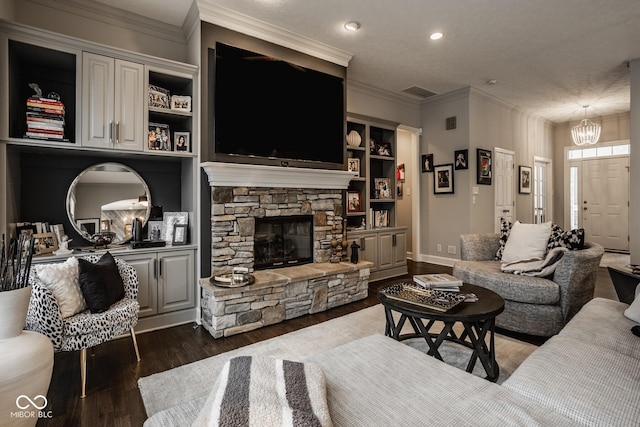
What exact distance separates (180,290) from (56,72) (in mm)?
2146

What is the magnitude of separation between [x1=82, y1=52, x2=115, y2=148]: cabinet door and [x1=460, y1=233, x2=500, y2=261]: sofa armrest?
3.51m

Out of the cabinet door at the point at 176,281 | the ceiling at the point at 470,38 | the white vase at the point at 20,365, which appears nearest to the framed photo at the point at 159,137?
the cabinet door at the point at 176,281

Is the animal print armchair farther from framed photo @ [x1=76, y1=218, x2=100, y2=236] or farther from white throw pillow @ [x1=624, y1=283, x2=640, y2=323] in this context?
white throw pillow @ [x1=624, y1=283, x2=640, y2=323]

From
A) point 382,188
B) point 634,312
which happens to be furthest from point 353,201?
point 634,312

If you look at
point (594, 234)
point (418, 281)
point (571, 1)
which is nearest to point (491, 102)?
point (571, 1)

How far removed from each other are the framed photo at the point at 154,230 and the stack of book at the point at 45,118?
3.33ft

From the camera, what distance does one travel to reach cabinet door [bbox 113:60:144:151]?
2.69 metres

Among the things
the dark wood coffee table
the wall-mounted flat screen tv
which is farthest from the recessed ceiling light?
the dark wood coffee table

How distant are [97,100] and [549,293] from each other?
154 inches

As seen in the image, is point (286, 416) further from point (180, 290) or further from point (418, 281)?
point (180, 290)

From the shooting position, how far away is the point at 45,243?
8.39 ft

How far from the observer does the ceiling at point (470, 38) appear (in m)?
2.97

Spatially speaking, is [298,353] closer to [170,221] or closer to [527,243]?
[170,221]

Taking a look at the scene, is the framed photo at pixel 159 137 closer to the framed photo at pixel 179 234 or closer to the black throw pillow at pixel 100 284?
the framed photo at pixel 179 234
